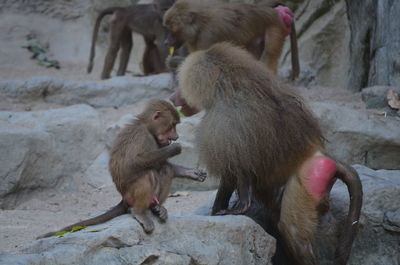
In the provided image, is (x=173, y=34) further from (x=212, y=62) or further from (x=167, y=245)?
(x=167, y=245)

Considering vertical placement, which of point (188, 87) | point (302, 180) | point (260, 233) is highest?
point (188, 87)

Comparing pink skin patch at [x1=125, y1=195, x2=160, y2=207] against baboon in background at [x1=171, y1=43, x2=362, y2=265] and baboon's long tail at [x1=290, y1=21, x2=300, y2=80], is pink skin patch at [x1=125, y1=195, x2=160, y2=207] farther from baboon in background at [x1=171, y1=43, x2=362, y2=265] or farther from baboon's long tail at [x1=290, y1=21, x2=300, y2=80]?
baboon's long tail at [x1=290, y1=21, x2=300, y2=80]

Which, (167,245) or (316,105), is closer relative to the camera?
(167,245)

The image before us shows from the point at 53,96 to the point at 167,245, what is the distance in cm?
501

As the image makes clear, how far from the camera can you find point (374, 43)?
691 centimetres

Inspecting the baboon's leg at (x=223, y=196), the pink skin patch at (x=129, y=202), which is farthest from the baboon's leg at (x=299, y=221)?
the pink skin patch at (x=129, y=202)

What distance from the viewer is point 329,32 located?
9258 mm

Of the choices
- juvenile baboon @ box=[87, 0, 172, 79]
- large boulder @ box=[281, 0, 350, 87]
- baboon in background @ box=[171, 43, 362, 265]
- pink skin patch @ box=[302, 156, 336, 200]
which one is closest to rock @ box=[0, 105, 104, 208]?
baboon in background @ box=[171, 43, 362, 265]

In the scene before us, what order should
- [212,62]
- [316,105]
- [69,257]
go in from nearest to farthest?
[69,257]
[212,62]
[316,105]

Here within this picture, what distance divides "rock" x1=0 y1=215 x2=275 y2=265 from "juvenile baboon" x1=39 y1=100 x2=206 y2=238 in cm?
11

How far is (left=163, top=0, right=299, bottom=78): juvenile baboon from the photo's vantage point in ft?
23.1

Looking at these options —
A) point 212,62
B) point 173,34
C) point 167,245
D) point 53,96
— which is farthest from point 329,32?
point 167,245

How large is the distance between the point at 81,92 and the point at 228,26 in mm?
2030

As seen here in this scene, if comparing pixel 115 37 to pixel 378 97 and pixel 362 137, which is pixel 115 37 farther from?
pixel 362 137
